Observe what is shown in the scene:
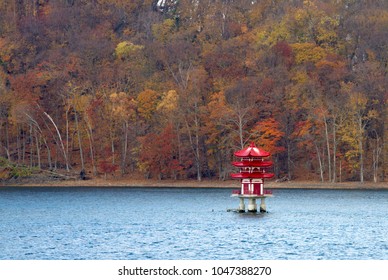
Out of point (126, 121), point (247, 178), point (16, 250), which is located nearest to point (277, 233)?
point (247, 178)

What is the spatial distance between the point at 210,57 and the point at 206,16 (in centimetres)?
2934

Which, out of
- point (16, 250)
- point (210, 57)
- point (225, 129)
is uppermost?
point (210, 57)

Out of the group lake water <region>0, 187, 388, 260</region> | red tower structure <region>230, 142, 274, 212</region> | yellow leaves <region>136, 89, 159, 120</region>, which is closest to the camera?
lake water <region>0, 187, 388, 260</region>

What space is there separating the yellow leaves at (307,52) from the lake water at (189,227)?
2872 cm

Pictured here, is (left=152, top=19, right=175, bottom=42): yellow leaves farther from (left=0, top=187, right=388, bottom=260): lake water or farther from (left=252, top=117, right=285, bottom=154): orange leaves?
(left=0, top=187, right=388, bottom=260): lake water

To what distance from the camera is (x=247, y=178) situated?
78.2m

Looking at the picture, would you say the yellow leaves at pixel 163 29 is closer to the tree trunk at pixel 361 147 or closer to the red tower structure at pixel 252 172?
the tree trunk at pixel 361 147

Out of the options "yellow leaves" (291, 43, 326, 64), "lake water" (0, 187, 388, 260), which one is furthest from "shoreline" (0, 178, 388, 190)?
"yellow leaves" (291, 43, 326, 64)

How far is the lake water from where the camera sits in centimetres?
6050

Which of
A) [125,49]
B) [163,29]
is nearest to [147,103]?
[125,49]

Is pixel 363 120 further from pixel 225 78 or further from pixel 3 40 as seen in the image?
pixel 3 40

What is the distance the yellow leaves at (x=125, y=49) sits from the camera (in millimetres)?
151250

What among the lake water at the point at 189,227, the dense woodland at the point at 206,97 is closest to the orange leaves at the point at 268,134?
the dense woodland at the point at 206,97

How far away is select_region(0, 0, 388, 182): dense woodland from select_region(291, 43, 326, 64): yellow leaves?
24 centimetres
